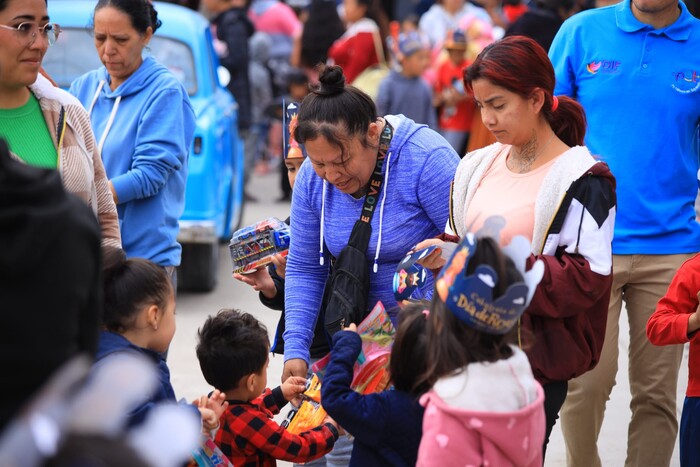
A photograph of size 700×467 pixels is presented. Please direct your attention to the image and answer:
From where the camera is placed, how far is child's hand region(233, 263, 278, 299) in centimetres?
399

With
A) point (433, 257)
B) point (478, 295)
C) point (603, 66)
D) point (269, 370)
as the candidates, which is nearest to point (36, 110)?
point (433, 257)

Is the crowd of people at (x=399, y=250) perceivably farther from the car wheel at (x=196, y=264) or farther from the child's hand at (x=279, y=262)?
the car wheel at (x=196, y=264)

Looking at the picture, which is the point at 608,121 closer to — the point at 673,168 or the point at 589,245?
the point at 673,168

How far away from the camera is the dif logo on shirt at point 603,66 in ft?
14.0

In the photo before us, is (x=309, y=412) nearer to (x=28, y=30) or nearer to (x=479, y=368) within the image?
(x=479, y=368)

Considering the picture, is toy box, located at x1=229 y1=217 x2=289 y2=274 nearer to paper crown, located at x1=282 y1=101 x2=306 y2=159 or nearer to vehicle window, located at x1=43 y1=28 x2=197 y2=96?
paper crown, located at x1=282 y1=101 x2=306 y2=159

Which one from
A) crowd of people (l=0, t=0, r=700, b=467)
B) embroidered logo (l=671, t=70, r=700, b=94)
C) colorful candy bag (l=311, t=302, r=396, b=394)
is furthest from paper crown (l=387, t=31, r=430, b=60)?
colorful candy bag (l=311, t=302, r=396, b=394)

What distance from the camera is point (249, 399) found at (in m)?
3.44

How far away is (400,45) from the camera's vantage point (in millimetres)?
10203

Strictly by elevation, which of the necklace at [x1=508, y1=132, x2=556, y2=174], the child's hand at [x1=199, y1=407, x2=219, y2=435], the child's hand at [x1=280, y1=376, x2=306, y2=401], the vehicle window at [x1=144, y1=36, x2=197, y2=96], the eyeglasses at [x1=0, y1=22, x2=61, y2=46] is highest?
the eyeglasses at [x1=0, y1=22, x2=61, y2=46]

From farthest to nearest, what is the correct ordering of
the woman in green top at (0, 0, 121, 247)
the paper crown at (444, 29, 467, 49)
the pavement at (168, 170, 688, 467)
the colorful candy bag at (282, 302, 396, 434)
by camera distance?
1. the paper crown at (444, 29, 467, 49)
2. the pavement at (168, 170, 688, 467)
3. the woman in green top at (0, 0, 121, 247)
4. the colorful candy bag at (282, 302, 396, 434)

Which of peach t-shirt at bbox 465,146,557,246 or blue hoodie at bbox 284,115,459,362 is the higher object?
peach t-shirt at bbox 465,146,557,246

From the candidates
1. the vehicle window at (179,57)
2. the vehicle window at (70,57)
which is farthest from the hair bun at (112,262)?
the vehicle window at (179,57)

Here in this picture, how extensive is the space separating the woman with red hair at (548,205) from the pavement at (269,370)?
75.0 inches
